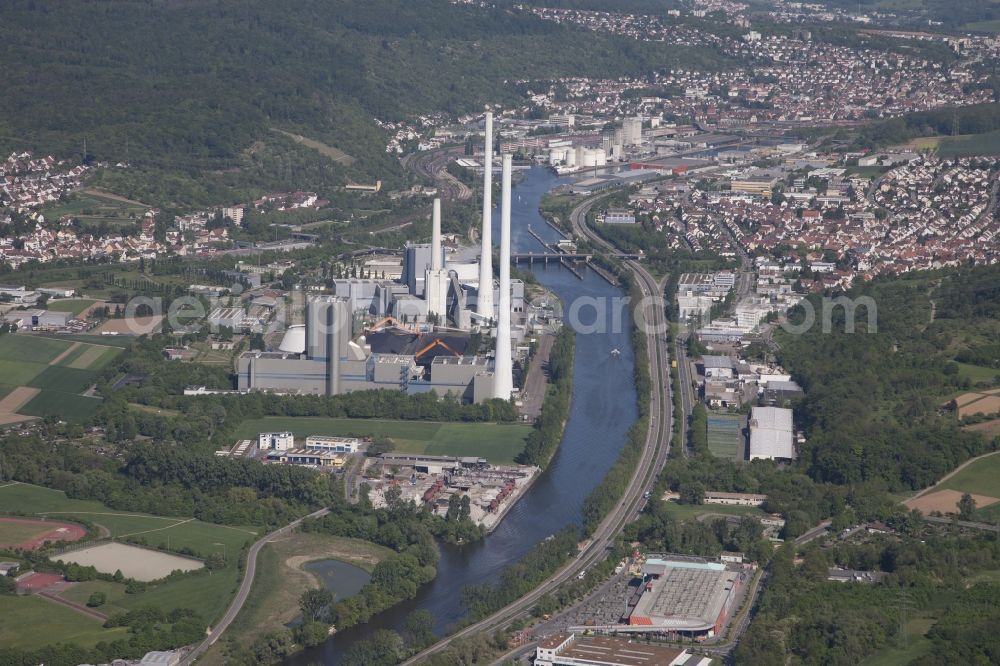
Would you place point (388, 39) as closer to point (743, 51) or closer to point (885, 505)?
point (743, 51)

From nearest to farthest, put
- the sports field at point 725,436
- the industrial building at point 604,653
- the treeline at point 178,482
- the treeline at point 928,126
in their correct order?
1. the industrial building at point 604,653
2. the treeline at point 178,482
3. the sports field at point 725,436
4. the treeline at point 928,126

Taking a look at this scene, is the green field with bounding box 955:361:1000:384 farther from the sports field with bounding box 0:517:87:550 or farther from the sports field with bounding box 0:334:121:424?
the sports field with bounding box 0:517:87:550

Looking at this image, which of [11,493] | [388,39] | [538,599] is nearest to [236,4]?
[388,39]

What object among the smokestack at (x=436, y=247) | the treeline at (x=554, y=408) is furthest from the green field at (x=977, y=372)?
the smokestack at (x=436, y=247)

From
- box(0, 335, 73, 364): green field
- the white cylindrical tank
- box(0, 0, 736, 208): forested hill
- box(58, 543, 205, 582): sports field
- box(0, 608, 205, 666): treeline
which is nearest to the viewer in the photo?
box(0, 608, 205, 666): treeline

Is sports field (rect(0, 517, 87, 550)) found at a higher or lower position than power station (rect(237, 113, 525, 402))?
lower

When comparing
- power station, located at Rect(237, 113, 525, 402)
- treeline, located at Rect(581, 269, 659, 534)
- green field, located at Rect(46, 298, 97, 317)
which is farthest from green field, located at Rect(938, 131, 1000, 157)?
green field, located at Rect(46, 298, 97, 317)

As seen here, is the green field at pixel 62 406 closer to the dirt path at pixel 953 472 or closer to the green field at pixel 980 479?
the dirt path at pixel 953 472
